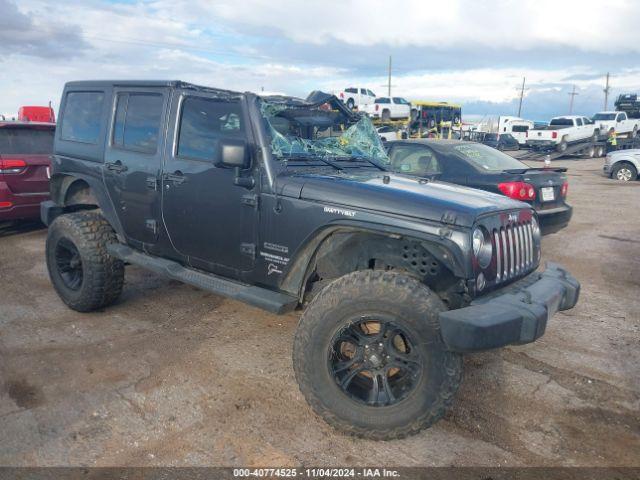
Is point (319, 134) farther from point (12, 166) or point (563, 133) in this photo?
point (563, 133)

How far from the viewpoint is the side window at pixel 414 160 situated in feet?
23.8

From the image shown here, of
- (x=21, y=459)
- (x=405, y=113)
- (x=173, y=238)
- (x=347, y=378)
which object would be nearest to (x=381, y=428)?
(x=347, y=378)

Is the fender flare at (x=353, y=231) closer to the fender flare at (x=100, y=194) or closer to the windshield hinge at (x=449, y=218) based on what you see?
the windshield hinge at (x=449, y=218)

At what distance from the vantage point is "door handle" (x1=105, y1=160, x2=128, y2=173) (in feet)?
14.4

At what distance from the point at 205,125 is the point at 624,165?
17.4 metres

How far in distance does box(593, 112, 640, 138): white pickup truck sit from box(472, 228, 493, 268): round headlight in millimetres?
30283

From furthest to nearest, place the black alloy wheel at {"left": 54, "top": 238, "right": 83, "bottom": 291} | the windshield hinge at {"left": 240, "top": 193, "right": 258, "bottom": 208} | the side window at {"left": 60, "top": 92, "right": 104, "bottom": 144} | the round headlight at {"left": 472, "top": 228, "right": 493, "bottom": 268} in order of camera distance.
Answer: the black alloy wheel at {"left": 54, "top": 238, "right": 83, "bottom": 291}, the side window at {"left": 60, "top": 92, "right": 104, "bottom": 144}, the windshield hinge at {"left": 240, "top": 193, "right": 258, "bottom": 208}, the round headlight at {"left": 472, "top": 228, "right": 493, "bottom": 268}

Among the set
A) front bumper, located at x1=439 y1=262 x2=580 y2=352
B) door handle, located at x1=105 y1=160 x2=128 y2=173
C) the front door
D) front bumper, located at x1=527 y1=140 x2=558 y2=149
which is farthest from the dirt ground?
front bumper, located at x1=527 y1=140 x2=558 y2=149

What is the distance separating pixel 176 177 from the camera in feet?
13.2

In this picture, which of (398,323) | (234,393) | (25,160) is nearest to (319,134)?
(398,323)

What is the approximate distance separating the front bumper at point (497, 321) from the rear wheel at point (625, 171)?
55.3ft

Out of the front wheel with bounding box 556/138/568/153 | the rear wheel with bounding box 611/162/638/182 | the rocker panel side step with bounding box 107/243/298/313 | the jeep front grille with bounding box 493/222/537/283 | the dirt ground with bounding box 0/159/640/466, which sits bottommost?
the dirt ground with bounding box 0/159/640/466

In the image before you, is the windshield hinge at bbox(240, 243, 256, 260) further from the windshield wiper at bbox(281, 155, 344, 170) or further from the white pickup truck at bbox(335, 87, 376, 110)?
the white pickup truck at bbox(335, 87, 376, 110)

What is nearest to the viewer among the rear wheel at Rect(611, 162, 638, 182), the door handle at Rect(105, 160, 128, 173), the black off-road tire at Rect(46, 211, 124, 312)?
the door handle at Rect(105, 160, 128, 173)
